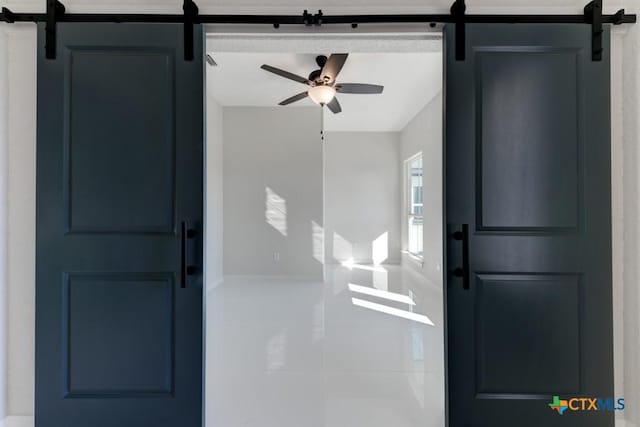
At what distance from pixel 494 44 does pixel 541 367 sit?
1.66m

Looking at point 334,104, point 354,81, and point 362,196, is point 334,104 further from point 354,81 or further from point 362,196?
point 362,196

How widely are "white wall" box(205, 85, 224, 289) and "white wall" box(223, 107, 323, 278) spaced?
0.15 meters

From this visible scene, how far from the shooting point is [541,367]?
1.60 meters

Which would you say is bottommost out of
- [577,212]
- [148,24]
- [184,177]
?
[577,212]

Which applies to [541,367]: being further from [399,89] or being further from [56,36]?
[399,89]

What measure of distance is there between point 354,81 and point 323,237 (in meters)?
2.53

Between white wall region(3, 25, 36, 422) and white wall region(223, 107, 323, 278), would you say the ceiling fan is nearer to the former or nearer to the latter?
white wall region(223, 107, 323, 278)

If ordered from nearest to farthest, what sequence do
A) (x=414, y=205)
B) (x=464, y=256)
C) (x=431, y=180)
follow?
1. (x=464, y=256)
2. (x=431, y=180)
3. (x=414, y=205)

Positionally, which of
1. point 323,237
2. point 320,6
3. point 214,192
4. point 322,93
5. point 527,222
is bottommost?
Result: point 323,237

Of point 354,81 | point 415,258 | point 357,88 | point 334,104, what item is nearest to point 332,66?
point 357,88

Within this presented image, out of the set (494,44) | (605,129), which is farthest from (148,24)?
(605,129)

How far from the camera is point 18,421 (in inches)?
66.3

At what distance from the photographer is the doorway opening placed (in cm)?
190

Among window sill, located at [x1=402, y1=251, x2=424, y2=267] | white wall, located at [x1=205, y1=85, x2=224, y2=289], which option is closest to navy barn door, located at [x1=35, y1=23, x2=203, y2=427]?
white wall, located at [x1=205, y1=85, x2=224, y2=289]
